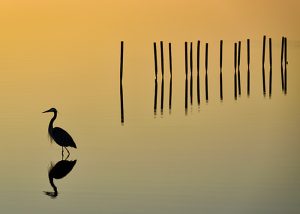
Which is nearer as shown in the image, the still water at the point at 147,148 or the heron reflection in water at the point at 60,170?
the still water at the point at 147,148

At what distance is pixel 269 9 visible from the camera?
9078mm

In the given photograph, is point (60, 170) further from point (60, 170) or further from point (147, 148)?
point (147, 148)

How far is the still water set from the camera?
461 cm

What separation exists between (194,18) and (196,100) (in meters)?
2.63

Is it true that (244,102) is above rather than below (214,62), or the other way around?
below

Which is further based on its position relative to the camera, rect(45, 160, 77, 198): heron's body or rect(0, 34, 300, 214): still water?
rect(45, 160, 77, 198): heron's body

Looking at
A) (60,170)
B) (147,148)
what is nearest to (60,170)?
(60,170)

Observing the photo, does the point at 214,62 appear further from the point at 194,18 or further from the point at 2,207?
the point at 2,207

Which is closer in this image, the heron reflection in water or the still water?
the still water

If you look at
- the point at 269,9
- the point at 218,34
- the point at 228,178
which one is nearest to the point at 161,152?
the point at 228,178

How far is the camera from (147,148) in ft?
19.9

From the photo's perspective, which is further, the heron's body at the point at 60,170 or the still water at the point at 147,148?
the heron's body at the point at 60,170

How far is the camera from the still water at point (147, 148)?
461 cm

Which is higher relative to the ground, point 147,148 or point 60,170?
point 147,148
